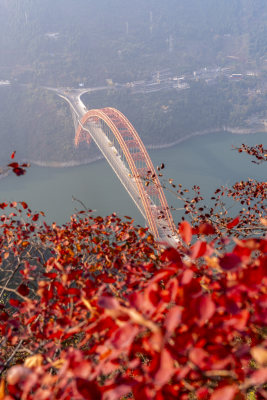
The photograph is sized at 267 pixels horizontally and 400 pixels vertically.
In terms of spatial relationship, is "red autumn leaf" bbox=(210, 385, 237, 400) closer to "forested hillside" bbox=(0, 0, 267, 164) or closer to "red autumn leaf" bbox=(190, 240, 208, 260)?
"red autumn leaf" bbox=(190, 240, 208, 260)

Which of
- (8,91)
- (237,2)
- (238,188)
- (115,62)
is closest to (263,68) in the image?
(115,62)

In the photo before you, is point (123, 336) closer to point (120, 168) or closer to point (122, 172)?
point (122, 172)

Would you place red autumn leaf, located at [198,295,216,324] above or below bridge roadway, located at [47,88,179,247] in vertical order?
below

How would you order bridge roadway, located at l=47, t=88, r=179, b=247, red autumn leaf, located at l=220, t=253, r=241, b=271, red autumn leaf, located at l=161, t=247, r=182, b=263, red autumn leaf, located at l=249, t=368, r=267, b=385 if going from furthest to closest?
bridge roadway, located at l=47, t=88, r=179, b=247 → red autumn leaf, located at l=161, t=247, r=182, b=263 → red autumn leaf, located at l=220, t=253, r=241, b=271 → red autumn leaf, located at l=249, t=368, r=267, b=385

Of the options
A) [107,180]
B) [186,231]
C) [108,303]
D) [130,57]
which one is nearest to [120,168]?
[107,180]

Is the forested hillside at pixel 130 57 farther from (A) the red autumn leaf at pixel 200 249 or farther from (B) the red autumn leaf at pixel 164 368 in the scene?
(B) the red autumn leaf at pixel 164 368

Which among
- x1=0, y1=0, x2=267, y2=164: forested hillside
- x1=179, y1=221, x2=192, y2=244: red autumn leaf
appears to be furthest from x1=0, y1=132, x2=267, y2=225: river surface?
x1=179, y1=221, x2=192, y2=244: red autumn leaf
